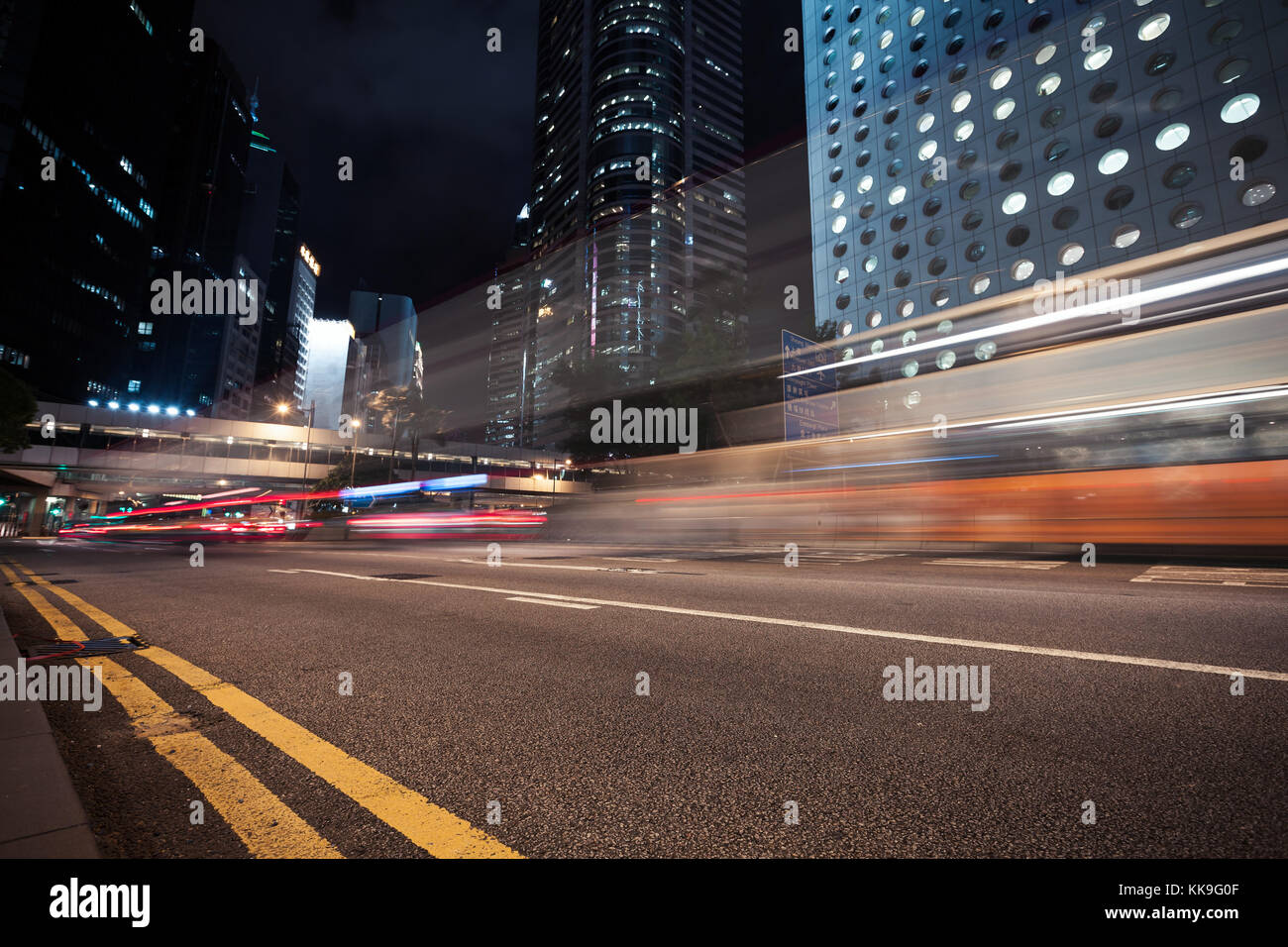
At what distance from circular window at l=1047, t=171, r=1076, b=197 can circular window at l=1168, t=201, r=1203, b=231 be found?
724cm

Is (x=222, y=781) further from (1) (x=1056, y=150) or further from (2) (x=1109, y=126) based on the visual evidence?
(1) (x=1056, y=150)

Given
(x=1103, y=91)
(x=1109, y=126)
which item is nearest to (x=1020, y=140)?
(x=1103, y=91)

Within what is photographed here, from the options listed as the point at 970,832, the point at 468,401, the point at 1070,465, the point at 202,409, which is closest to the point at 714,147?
the point at 468,401

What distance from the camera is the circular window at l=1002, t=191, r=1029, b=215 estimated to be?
4028 centimetres

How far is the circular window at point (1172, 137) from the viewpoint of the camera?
1266 inches

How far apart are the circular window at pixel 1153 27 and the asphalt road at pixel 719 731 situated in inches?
1846

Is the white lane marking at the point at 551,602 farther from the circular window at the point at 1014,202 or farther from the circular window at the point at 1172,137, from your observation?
the circular window at the point at 1014,202

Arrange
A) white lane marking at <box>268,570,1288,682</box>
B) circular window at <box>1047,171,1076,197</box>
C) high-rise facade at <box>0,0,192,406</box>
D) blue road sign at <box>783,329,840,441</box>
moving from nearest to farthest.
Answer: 1. white lane marking at <box>268,570,1288,682</box>
2. blue road sign at <box>783,329,840,441</box>
3. circular window at <box>1047,171,1076,197</box>
4. high-rise facade at <box>0,0,192,406</box>

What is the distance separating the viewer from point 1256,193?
95.0 feet

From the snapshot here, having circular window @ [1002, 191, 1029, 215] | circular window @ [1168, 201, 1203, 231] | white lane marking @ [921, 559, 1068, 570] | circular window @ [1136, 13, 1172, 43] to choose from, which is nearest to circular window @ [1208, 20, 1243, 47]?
circular window @ [1136, 13, 1172, 43]

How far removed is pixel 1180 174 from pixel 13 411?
201ft

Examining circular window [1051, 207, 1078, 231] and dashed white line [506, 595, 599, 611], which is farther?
circular window [1051, 207, 1078, 231]

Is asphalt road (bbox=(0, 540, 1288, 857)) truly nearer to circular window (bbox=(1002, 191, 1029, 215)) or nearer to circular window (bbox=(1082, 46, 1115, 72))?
circular window (bbox=(1002, 191, 1029, 215))
